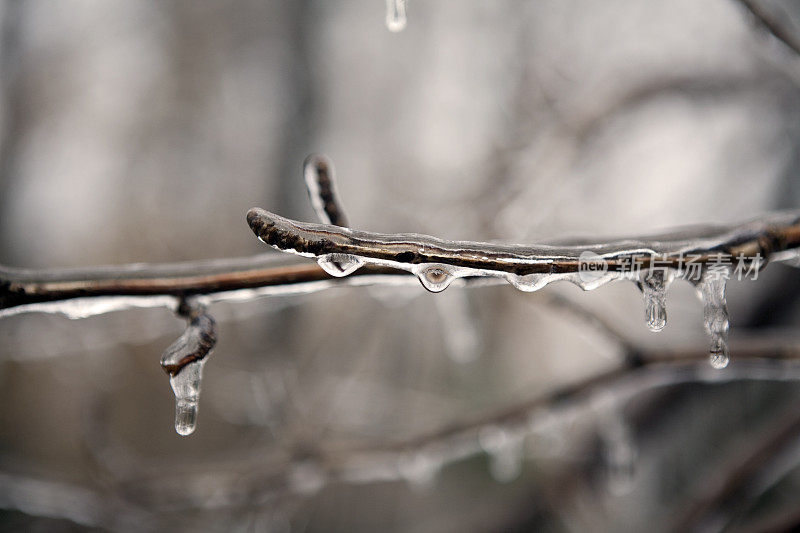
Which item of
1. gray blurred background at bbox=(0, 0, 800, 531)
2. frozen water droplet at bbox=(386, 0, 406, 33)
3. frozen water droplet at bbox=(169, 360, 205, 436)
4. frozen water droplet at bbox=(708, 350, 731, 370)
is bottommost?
frozen water droplet at bbox=(169, 360, 205, 436)

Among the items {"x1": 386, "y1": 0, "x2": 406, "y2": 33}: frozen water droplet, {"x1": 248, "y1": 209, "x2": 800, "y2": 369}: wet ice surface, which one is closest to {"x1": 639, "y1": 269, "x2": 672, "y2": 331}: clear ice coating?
{"x1": 248, "y1": 209, "x2": 800, "y2": 369}: wet ice surface

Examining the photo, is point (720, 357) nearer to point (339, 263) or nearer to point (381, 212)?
point (339, 263)

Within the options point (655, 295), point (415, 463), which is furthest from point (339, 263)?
point (415, 463)

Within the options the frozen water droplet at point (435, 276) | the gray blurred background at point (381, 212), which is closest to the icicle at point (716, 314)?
the gray blurred background at point (381, 212)

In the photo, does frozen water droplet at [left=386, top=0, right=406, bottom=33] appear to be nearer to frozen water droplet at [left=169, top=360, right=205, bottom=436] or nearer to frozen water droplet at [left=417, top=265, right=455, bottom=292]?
frozen water droplet at [left=417, top=265, right=455, bottom=292]

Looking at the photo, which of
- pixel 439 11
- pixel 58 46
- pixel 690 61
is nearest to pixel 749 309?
pixel 690 61

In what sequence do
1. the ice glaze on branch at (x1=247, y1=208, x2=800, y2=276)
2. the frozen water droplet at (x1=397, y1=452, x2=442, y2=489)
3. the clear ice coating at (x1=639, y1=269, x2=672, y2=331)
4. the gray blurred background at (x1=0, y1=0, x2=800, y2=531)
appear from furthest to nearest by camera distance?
the gray blurred background at (x1=0, y1=0, x2=800, y2=531) < the frozen water droplet at (x1=397, y1=452, x2=442, y2=489) < the clear ice coating at (x1=639, y1=269, x2=672, y2=331) < the ice glaze on branch at (x1=247, y1=208, x2=800, y2=276)
